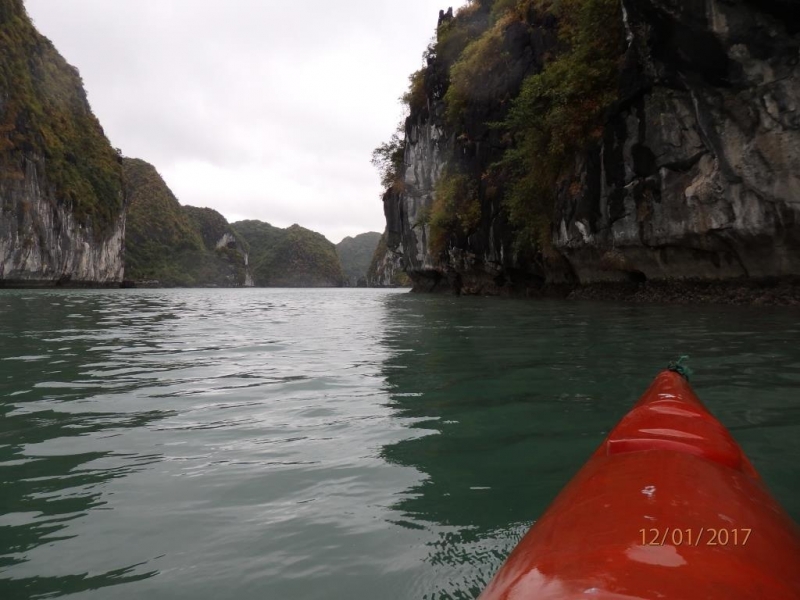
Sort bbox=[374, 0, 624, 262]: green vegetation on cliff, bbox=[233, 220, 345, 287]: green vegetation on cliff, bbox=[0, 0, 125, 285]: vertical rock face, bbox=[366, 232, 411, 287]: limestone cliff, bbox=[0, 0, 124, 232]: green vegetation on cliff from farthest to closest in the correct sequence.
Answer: bbox=[233, 220, 345, 287]: green vegetation on cliff, bbox=[366, 232, 411, 287]: limestone cliff, bbox=[0, 0, 124, 232]: green vegetation on cliff, bbox=[0, 0, 125, 285]: vertical rock face, bbox=[374, 0, 624, 262]: green vegetation on cliff

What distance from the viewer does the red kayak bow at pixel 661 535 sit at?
2.87 ft

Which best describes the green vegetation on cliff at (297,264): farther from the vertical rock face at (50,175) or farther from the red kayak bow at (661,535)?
the red kayak bow at (661,535)

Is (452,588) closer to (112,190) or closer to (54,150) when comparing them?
(54,150)

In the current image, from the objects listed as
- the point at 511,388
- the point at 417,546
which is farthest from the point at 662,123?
the point at 417,546

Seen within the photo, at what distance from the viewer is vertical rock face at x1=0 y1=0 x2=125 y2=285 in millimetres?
43938

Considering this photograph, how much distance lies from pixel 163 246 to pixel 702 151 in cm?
10773

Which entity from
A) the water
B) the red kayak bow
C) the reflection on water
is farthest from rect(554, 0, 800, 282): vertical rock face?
the red kayak bow

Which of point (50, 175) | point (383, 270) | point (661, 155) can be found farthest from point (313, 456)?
point (383, 270)

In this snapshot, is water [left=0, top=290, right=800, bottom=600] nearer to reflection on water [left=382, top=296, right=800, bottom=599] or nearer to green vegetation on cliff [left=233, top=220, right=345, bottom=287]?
reflection on water [left=382, top=296, right=800, bottom=599]

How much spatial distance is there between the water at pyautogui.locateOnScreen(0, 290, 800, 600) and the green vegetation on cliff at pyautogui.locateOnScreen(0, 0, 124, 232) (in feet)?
162

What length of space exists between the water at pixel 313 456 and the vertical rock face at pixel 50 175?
47472mm

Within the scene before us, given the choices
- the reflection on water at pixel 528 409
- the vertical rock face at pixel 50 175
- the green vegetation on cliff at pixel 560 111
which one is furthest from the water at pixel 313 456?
the vertical rock face at pixel 50 175

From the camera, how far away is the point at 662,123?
1282cm

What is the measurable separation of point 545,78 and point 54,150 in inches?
2086
